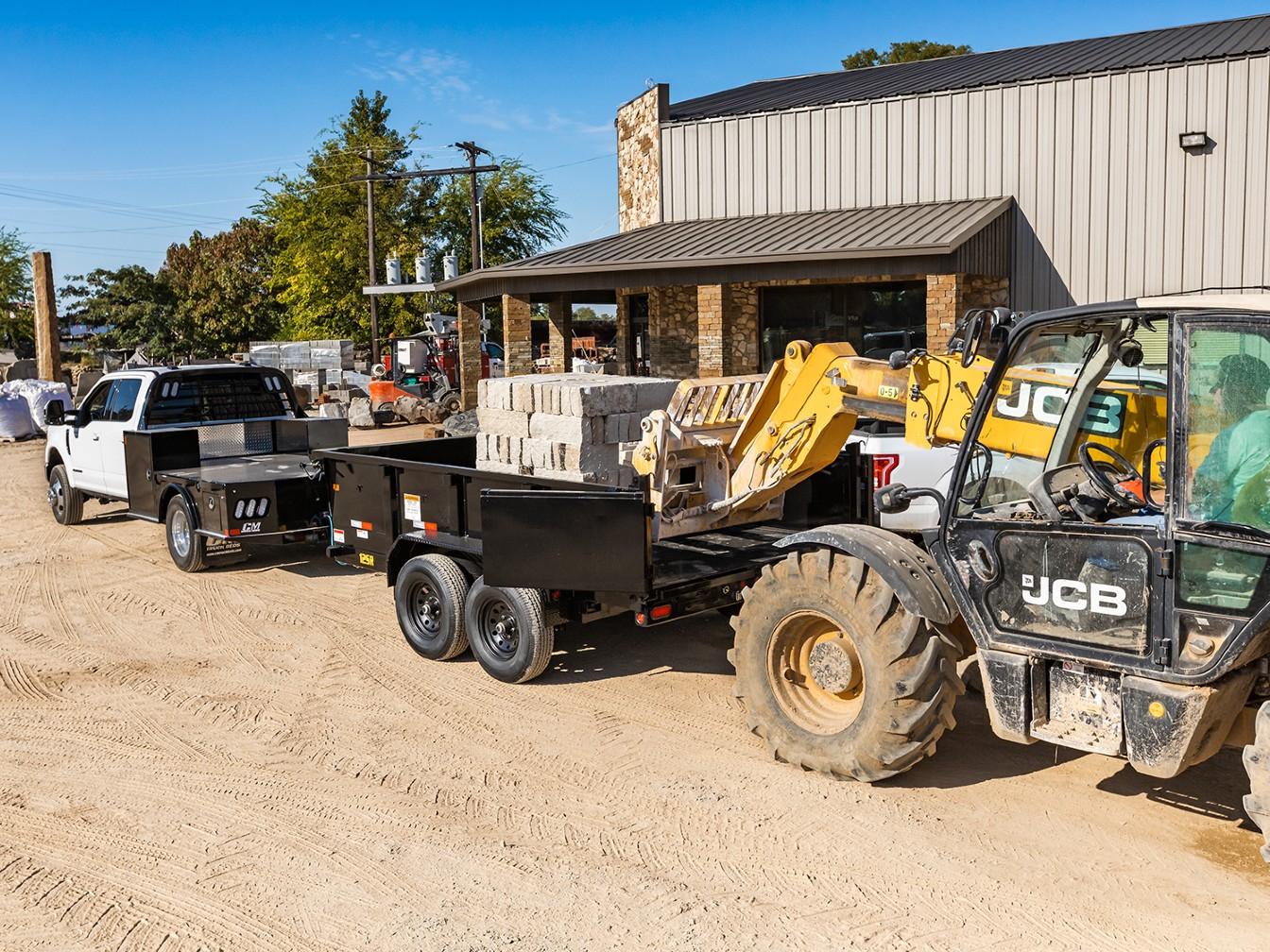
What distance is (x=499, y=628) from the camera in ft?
26.8

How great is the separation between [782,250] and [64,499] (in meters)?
10.2

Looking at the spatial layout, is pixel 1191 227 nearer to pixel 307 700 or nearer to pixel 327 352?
pixel 307 700

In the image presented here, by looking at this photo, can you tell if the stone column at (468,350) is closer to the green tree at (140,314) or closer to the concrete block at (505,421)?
the concrete block at (505,421)

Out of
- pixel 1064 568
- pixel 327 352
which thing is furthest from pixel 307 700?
pixel 327 352

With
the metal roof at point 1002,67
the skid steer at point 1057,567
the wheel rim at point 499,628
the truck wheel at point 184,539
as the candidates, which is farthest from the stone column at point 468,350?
the skid steer at point 1057,567

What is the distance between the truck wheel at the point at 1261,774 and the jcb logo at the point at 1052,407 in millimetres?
1462

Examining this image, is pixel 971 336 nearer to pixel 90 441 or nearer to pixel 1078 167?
pixel 90 441

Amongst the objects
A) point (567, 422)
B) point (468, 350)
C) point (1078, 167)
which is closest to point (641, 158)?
point (468, 350)

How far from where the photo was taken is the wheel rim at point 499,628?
8.05m

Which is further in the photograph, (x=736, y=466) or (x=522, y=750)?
(x=736, y=466)

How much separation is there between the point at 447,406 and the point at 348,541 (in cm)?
1837

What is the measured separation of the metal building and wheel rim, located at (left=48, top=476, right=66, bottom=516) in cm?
837

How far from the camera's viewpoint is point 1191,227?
55.0 ft

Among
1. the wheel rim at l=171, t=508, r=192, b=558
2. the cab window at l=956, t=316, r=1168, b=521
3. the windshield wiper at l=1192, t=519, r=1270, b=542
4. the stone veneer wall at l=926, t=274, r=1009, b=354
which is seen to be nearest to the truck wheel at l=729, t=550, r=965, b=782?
the cab window at l=956, t=316, r=1168, b=521
